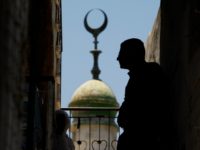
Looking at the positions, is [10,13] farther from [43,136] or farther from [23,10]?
[43,136]

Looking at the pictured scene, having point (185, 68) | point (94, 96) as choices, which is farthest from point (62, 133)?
point (94, 96)

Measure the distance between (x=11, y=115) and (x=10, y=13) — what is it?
860mm

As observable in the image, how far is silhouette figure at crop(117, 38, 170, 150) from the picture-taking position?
38.6 feet

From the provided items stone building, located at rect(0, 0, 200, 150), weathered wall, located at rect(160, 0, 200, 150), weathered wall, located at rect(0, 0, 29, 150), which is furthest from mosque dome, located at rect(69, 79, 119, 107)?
weathered wall, located at rect(0, 0, 29, 150)

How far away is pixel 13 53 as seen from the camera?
11023 mm

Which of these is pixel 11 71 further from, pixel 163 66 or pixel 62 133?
pixel 62 133

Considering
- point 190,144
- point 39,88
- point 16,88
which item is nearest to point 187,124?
point 190,144

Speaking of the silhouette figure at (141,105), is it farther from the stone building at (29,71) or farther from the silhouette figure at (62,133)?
the silhouette figure at (62,133)

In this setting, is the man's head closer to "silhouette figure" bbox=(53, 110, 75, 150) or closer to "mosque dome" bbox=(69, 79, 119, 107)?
"silhouette figure" bbox=(53, 110, 75, 150)

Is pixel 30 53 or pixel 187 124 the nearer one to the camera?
pixel 187 124

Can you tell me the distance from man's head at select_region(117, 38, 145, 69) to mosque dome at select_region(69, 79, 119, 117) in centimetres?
1155

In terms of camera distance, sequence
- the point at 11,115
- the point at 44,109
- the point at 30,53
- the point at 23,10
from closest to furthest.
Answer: the point at 11,115, the point at 23,10, the point at 30,53, the point at 44,109

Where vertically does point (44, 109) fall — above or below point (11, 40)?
below

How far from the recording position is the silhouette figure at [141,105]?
38.6 ft
